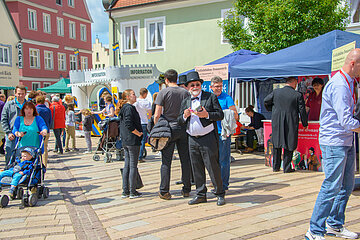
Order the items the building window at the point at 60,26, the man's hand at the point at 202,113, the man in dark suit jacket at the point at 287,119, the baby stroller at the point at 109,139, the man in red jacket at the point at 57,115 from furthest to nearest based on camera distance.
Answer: the building window at the point at 60,26, the man in red jacket at the point at 57,115, the baby stroller at the point at 109,139, the man in dark suit jacket at the point at 287,119, the man's hand at the point at 202,113

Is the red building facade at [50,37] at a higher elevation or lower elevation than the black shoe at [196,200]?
higher

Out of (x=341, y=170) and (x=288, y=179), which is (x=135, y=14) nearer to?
(x=288, y=179)

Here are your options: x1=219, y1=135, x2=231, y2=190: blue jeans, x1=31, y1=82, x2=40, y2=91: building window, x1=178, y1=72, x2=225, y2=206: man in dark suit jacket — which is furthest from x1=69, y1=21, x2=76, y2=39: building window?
x1=178, y1=72, x2=225, y2=206: man in dark suit jacket

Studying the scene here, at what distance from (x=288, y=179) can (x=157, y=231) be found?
3.58 metres

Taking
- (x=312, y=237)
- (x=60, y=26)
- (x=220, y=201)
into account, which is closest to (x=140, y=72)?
(x=220, y=201)

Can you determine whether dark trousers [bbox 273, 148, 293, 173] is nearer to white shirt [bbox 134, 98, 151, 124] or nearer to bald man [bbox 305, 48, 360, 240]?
white shirt [bbox 134, 98, 151, 124]

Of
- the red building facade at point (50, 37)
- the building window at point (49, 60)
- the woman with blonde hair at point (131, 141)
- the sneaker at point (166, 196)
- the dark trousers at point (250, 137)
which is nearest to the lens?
the sneaker at point (166, 196)

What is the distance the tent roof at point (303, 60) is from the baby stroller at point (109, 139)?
137 inches

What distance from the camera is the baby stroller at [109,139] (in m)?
10.1

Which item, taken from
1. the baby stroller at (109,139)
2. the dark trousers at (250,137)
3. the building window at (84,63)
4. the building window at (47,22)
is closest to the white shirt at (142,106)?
the baby stroller at (109,139)

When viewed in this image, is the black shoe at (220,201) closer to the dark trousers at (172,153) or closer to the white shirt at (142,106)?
the dark trousers at (172,153)

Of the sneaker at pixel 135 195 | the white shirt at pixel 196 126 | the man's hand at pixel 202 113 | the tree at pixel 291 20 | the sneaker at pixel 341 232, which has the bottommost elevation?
the sneaker at pixel 135 195

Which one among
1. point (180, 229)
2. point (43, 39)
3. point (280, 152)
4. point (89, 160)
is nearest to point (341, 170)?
point (180, 229)

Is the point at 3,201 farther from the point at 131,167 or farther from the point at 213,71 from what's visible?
the point at 213,71
